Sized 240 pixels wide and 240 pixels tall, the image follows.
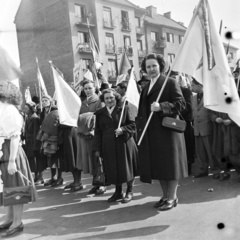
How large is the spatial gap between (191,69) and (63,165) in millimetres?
3441

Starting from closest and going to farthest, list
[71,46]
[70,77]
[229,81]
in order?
[229,81], [71,46], [70,77]

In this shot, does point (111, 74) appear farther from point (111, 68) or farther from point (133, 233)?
point (133, 233)

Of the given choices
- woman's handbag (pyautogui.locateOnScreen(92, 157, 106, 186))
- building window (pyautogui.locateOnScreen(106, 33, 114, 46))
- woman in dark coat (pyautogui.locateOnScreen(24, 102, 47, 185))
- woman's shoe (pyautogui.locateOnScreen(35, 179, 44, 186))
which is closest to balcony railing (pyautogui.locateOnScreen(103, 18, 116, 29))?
building window (pyautogui.locateOnScreen(106, 33, 114, 46))

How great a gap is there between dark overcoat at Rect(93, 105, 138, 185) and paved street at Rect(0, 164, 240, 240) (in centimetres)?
46

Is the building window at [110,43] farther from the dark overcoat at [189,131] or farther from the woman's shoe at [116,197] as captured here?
the woman's shoe at [116,197]

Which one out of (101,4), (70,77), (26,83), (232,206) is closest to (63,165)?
(232,206)

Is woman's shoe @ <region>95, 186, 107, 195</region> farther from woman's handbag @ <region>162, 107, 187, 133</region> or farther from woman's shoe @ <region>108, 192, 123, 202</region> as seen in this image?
woman's handbag @ <region>162, 107, 187, 133</region>

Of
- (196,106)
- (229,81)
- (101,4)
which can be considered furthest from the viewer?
(101,4)

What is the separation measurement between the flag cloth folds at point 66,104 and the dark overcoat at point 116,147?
0.82 metres

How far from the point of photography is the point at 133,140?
4.69 meters

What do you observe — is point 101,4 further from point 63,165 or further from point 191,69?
point 191,69

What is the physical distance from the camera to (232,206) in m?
3.87

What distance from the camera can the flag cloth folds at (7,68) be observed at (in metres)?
4.34

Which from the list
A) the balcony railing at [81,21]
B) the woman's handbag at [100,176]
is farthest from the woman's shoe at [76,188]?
the balcony railing at [81,21]
